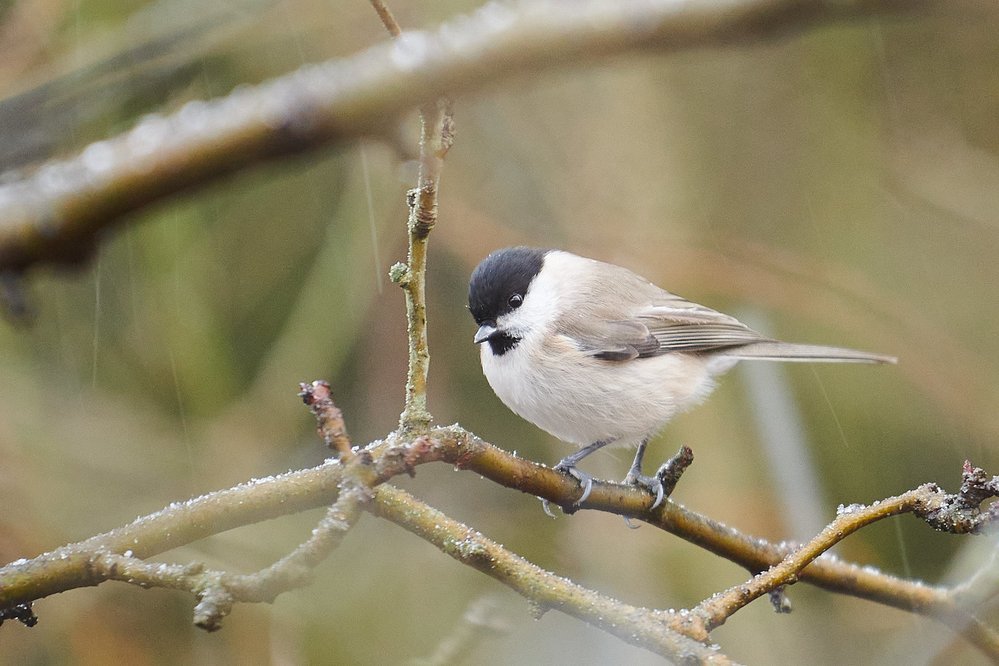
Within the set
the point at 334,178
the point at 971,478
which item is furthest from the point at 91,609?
the point at 971,478

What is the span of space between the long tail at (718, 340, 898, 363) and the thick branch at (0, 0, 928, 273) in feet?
8.27

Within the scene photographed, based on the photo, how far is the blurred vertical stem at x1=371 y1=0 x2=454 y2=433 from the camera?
157cm

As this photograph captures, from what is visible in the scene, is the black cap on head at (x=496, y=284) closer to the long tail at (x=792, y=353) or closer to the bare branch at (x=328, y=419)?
the long tail at (x=792, y=353)

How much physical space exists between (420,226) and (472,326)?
10.9 ft

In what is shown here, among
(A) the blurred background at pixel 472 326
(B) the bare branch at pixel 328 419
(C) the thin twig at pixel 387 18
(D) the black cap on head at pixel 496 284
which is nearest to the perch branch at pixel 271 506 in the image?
(B) the bare branch at pixel 328 419

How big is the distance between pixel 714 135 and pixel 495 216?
1392mm

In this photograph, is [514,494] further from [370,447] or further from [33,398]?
[370,447]

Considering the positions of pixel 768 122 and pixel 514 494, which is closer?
pixel 514 494

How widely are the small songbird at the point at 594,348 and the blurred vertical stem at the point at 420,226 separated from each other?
1.47 metres

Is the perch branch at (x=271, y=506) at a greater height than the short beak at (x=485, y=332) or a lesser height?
lesser

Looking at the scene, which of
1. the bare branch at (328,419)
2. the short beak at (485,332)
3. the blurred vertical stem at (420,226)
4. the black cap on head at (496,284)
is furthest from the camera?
the black cap on head at (496,284)

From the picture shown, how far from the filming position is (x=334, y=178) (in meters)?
5.00

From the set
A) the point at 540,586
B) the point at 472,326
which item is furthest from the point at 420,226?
the point at 472,326

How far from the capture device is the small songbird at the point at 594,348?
3.41 m
